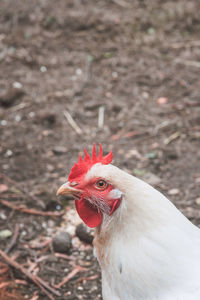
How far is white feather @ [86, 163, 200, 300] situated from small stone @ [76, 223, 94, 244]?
116cm

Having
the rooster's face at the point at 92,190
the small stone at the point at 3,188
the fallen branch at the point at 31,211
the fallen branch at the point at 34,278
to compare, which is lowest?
the small stone at the point at 3,188

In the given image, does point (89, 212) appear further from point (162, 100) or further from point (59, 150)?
point (162, 100)

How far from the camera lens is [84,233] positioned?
3.34m

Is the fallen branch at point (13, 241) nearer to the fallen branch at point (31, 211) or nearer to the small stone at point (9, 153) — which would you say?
the fallen branch at point (31, 211)

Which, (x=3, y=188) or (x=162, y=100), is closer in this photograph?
(x=3, y=188)

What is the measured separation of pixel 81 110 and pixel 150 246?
10.5ft

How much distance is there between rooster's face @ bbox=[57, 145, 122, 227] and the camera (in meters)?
2.14

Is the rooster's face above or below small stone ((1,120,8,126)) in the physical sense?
above

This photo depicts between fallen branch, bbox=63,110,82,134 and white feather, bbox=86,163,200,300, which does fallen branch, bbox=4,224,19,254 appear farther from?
fallen branch, bbox=63,110,82,134

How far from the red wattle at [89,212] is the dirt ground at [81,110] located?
0.96m

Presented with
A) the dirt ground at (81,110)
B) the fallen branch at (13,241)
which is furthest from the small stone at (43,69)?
the fallen branch at (13,241)

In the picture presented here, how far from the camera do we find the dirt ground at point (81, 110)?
338cm

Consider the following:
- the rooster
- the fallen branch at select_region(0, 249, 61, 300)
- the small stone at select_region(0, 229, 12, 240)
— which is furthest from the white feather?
the small stone at select_region(0, 229, 12, 240)

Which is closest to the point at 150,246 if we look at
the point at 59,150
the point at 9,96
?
the point at 59,150
